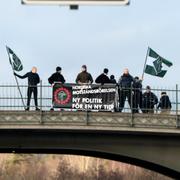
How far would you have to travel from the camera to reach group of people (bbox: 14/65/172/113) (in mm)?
23656

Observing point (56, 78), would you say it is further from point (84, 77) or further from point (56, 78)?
point (84, 77)

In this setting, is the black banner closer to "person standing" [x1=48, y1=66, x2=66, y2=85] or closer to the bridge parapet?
the bridge parapet

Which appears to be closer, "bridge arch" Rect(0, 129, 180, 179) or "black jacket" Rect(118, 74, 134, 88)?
"bridge arch" Rect(0, 129, 180, 179)

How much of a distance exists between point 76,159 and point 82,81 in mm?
111231

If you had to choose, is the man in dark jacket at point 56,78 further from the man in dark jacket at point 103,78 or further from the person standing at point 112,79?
the person standing at point 112,79

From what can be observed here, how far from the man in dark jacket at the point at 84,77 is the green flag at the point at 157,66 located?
101 inches

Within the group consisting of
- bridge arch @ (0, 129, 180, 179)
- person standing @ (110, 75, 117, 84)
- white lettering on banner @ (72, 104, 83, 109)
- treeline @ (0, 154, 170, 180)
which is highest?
person standing @ (110, 75, 117, 84)

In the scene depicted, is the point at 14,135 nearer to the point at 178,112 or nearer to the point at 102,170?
the point at 178,112

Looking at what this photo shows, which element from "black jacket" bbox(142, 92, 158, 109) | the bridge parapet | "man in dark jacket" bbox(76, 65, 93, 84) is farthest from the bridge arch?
"man in dark jacket" bbox(76, 65, 93, 84)

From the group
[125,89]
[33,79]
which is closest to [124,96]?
[125,89]

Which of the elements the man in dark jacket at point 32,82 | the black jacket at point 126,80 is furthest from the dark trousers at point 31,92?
the black jacket at point 126,80

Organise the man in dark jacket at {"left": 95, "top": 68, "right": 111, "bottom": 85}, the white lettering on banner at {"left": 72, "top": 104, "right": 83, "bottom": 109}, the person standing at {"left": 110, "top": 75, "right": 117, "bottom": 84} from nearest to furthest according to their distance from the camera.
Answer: the white lettering on banner at {"left": 72, "top": 104, "right": 83, "bottom": 109} → the man in dark jacket at {"left": 95, "top": 68, "right": 111, "bottom": 85} → the person standing at {"left": 110, "top": 75, "right": 117, "bottom": 84}

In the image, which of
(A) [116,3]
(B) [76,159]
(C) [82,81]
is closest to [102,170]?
(B) [76,159]

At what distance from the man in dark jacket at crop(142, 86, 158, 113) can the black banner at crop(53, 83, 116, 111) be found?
100cm
